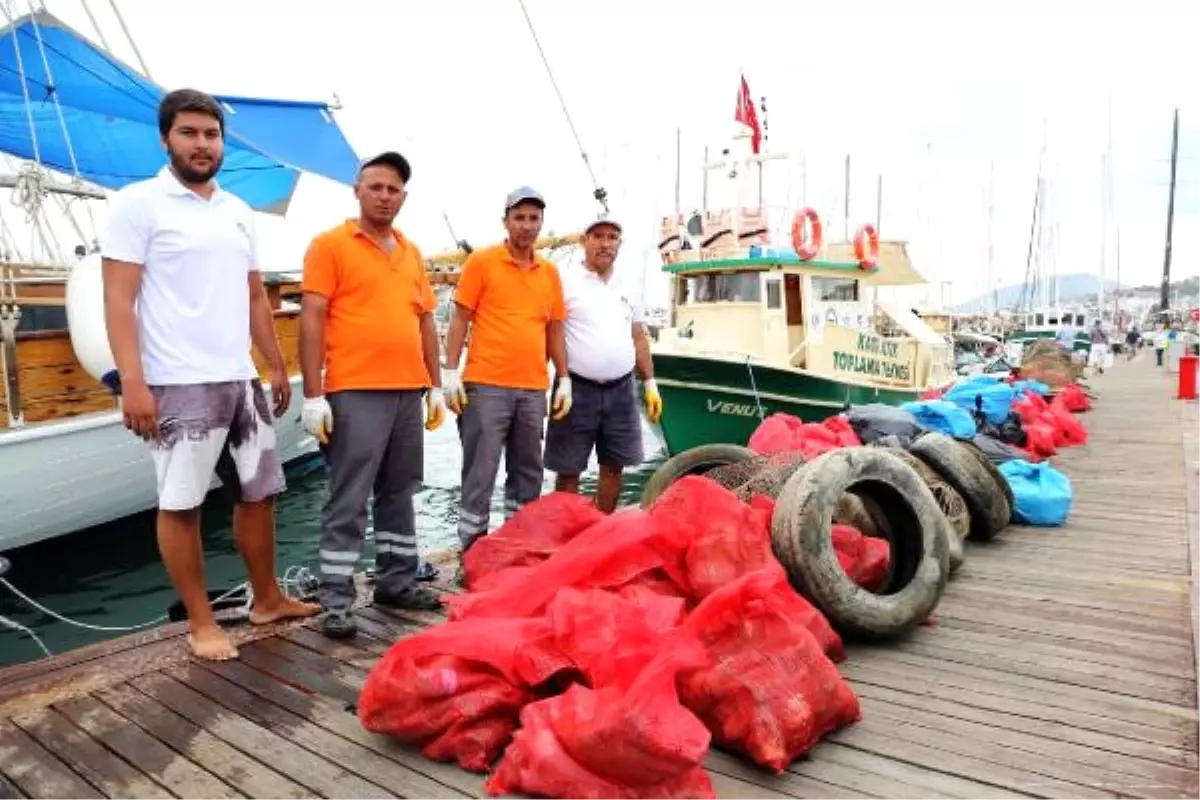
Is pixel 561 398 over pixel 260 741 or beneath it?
over

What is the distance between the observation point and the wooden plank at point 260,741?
78.6 inches

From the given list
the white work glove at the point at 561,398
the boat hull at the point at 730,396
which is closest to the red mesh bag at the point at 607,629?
the white work glove at the point at 561,398

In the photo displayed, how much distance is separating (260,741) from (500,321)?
1938mm

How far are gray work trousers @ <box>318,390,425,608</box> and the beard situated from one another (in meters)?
0.87

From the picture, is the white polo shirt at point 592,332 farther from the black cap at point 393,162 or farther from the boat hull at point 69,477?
the boat hull at point 69,477

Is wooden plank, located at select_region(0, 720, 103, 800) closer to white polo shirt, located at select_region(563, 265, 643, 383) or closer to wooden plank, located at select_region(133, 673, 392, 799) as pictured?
wooden plank, located at select_region(133, 673, 392, 799)

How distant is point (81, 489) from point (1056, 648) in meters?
7.28

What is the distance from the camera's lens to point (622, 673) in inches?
77.0

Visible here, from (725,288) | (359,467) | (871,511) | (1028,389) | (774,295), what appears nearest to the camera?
(359,467)

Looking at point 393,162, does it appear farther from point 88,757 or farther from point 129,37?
point 129,37

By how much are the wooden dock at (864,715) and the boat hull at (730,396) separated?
22.7 ft

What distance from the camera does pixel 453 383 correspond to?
3.59m

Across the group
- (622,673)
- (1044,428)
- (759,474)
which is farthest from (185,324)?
(1044,428)

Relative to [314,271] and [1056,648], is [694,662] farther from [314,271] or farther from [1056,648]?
[314,271]
